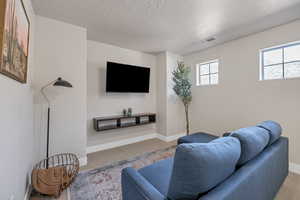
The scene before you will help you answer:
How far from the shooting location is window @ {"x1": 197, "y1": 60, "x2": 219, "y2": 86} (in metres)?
3.49

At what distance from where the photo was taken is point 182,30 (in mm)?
2645

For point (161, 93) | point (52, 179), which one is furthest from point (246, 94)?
point (52, 179)

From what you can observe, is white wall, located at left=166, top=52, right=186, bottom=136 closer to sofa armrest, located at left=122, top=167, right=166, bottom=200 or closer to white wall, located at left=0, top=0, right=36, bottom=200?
sofa armrest, located at left=122, top=167, right=166, bottom=200

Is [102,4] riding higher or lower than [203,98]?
higher

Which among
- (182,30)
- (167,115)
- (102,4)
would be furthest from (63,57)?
(167,115)

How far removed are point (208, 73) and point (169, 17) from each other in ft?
6.75

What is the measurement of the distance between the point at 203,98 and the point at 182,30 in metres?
1.87

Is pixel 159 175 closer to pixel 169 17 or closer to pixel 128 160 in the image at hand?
pixel 128 160

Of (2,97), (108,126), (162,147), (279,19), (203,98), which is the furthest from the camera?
(203,98)

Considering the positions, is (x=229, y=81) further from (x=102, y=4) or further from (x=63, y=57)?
(x=63, y=57)

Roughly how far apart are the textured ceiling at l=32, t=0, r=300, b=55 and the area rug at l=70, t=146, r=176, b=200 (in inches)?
99.5

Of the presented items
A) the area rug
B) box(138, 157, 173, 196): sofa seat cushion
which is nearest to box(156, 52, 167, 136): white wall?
the area rug

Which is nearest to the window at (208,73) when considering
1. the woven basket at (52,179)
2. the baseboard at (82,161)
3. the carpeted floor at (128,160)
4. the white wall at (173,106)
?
the white wall at (173,106)

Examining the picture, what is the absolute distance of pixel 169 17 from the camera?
2201mm
